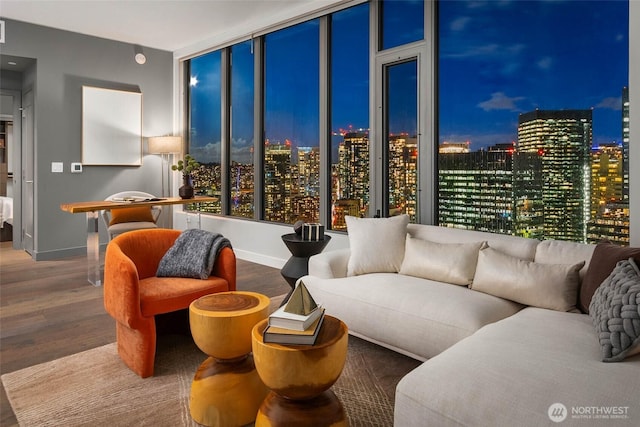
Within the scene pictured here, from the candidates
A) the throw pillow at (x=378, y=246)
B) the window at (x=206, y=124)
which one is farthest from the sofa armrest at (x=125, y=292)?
the window at (x=206, y=124)

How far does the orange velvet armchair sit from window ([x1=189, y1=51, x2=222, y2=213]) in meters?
3.21

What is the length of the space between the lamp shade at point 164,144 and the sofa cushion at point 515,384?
16.9ft

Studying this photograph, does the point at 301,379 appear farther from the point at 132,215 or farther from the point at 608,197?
the point at 132,215

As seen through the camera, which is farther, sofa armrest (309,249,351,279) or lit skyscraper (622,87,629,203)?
sofa armrest (309,249,351,279)

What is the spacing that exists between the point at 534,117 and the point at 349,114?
5.81 feet

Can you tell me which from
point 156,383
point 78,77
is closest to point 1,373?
point 156,383

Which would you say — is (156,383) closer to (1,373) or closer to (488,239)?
(1,373)

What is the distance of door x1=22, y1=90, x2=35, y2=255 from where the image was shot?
5.64m

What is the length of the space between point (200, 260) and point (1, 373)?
121 centimetres

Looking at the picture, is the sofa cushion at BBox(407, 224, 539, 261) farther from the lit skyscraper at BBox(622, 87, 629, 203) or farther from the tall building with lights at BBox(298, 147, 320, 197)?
the tall building with lights at BBox(298, 147, 320, 197)

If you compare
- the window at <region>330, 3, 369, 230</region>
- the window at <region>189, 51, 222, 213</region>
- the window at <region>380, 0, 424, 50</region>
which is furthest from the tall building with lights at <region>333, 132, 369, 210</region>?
the window at <region>189, 51, 222, 213</region>

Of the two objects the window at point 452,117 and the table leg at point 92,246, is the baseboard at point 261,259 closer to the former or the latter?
the window at point 452,117

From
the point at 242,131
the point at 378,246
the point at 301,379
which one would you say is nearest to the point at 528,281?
the point at 378,246

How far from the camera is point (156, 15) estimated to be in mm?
4965
